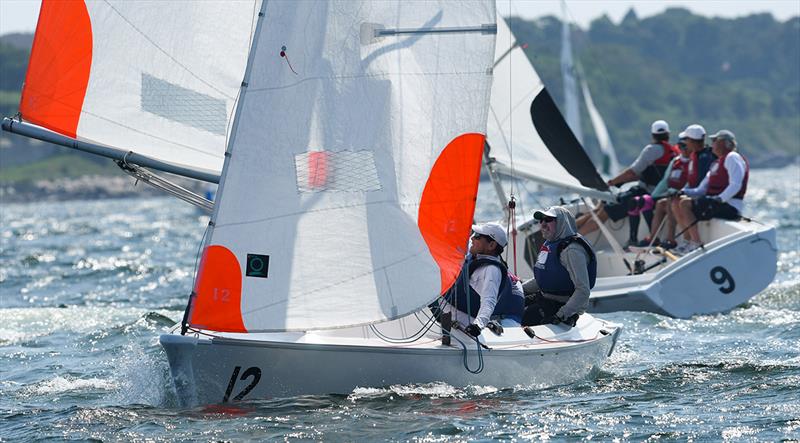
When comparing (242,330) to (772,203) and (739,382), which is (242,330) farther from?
(772,203)

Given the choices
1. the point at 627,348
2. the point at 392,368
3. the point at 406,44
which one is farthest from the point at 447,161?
the point at 627,348

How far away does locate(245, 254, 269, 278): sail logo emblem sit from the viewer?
7355 mm

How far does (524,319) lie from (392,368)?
1.76m

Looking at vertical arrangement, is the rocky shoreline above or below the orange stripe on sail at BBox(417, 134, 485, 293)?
above

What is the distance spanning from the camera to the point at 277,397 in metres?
7.69

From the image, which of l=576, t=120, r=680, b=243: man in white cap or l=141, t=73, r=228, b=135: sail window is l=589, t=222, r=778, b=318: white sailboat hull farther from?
l=141, t=73, r=228, b=135: sail window

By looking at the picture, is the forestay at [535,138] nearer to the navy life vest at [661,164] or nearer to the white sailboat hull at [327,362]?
the navy life vest at [661,164]

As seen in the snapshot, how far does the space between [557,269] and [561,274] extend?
0.15ft

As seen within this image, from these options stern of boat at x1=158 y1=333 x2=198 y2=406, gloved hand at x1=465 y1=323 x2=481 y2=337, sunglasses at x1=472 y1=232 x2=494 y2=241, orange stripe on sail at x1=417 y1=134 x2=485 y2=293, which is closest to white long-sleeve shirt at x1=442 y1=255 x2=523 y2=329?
sunglasses at x1=472 y1=232 x2=494 y2=241

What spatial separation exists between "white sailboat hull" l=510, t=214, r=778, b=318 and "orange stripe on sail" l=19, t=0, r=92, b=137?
567 centimetres

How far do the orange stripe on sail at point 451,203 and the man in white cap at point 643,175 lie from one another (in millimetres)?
6204

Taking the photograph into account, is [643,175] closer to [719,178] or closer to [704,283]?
[719,178]

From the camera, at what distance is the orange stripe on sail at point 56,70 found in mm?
9000

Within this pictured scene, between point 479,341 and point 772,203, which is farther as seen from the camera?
point 772,203
